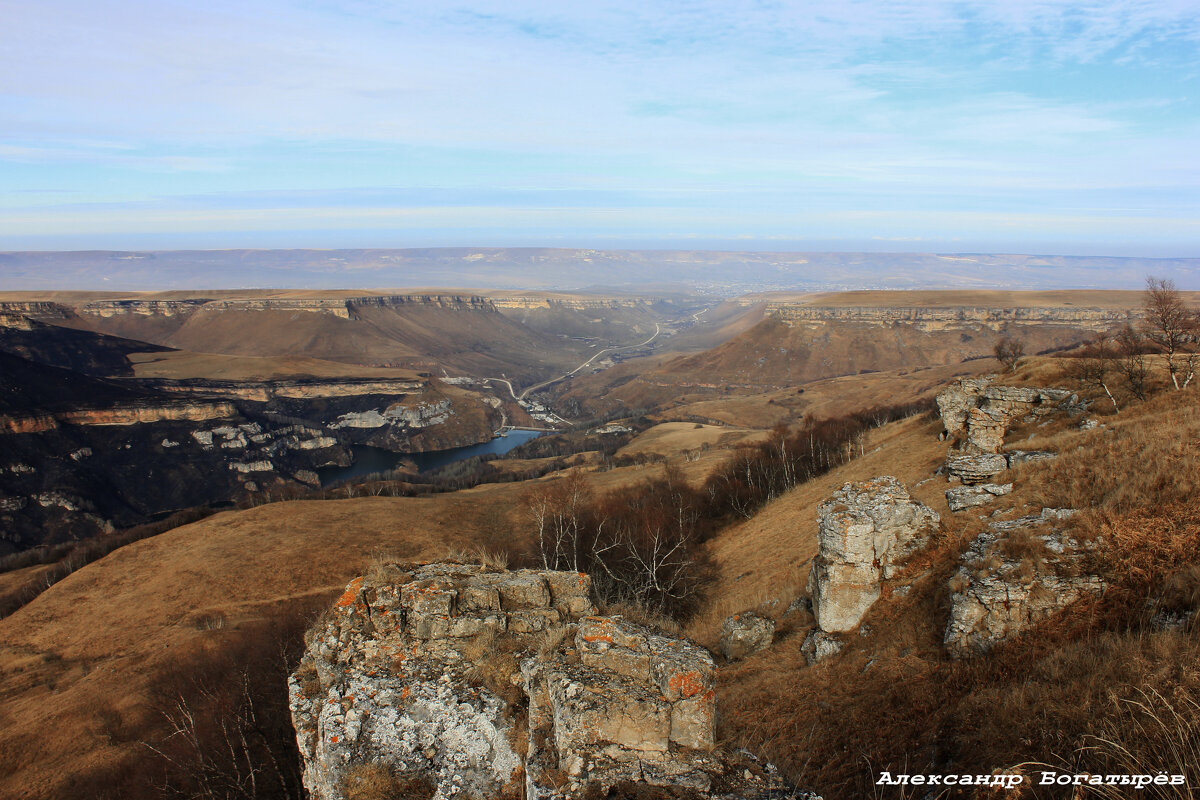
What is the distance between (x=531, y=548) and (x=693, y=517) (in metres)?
13.6

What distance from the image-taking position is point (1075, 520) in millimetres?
12758

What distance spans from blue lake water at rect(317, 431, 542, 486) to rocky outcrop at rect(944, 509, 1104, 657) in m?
141

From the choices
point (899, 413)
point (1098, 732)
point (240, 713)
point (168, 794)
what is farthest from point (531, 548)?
point (899, 413)

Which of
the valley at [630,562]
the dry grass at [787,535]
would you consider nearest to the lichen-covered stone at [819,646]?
the valley at [630,562]

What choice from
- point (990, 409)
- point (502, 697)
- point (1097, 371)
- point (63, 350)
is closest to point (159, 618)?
point (502, 697)

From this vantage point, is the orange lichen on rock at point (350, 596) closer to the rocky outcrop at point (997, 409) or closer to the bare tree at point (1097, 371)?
the rocky outcrop at point (997, 409)

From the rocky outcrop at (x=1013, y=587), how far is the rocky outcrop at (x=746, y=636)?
6538 mm

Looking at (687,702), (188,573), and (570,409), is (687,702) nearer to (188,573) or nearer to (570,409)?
(188,573)

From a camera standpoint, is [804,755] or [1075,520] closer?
[804,755]

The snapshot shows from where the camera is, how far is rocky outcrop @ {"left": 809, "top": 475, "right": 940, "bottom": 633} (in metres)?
15.5

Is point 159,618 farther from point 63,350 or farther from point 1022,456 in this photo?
point 63,350

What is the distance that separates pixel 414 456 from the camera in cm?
16562

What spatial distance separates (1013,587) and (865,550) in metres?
4.33

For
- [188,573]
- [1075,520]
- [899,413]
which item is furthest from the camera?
[899,413]
